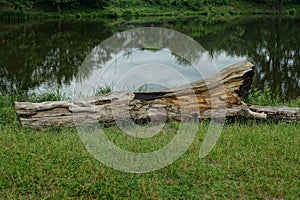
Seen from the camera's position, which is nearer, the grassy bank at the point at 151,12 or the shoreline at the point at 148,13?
the shoreline at the point at 148,13

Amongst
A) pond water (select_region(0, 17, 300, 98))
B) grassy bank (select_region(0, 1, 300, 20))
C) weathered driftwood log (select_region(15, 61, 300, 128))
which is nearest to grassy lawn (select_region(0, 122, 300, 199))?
weathered driftwood log (select_region(15, 61, 300, 128))

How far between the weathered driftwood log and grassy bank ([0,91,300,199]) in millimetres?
479

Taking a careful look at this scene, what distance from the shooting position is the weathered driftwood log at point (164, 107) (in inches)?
249

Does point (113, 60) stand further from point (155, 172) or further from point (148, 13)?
point (148, 13)

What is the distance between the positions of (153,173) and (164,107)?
248 cm

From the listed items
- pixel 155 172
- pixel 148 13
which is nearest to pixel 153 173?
pixel 155 172

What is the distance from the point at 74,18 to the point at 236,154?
1381 inches

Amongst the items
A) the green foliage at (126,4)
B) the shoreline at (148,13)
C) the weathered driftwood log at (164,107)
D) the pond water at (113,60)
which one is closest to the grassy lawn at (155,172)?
the weathered driftwood log at (164,107)

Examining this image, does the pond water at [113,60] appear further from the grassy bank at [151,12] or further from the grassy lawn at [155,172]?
the grassy bank at [151,12]

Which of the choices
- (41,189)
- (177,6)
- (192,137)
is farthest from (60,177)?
(177,6)

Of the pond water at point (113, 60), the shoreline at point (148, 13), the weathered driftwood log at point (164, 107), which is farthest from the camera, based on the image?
the shoreline at point (148, 13)

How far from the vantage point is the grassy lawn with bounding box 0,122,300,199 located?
4008 mm

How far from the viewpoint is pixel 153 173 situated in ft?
14.7

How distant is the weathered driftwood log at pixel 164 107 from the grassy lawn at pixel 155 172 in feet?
2.11
